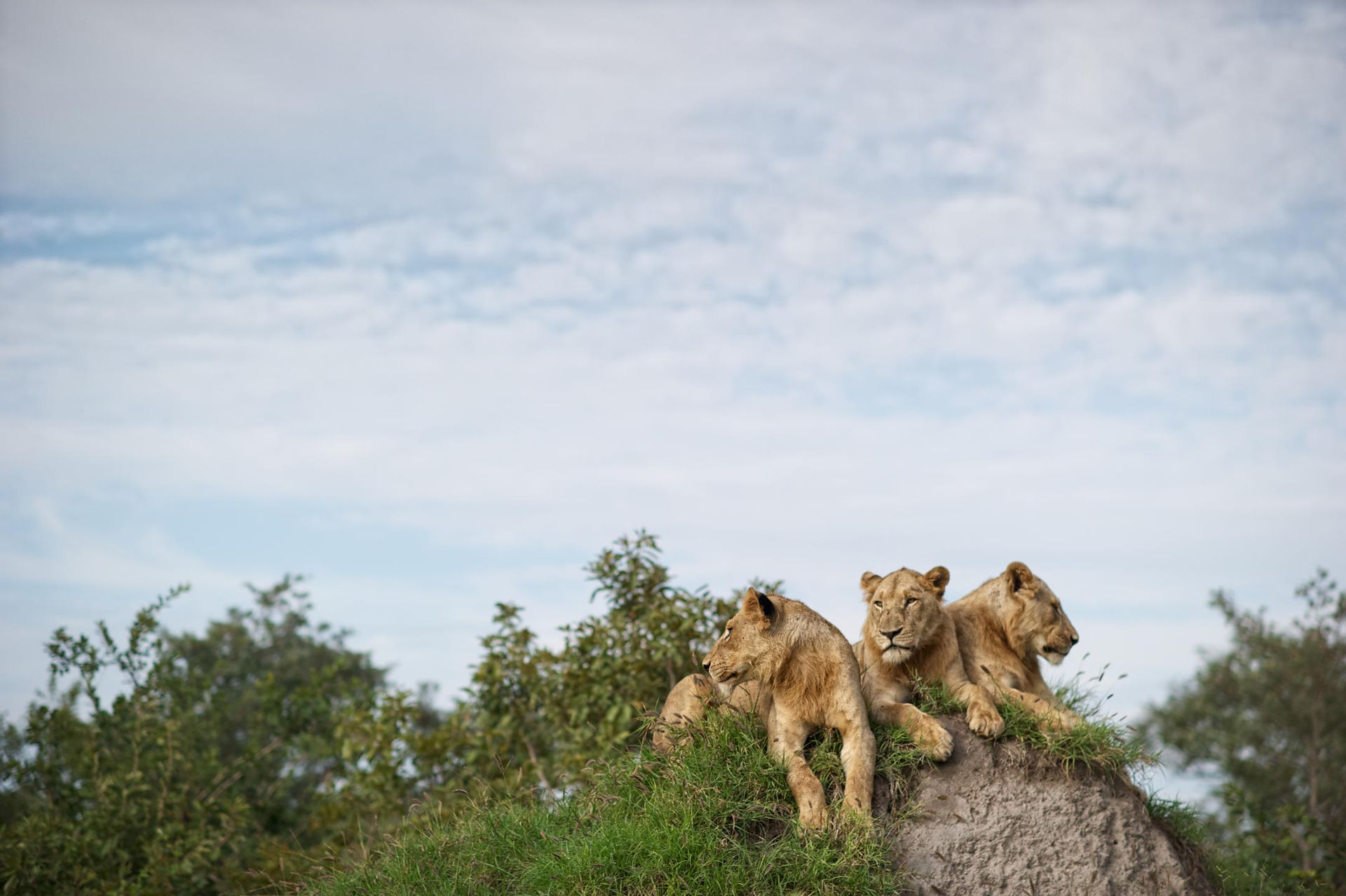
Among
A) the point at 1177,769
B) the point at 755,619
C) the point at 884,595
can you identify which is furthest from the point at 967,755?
the point at 1177,769

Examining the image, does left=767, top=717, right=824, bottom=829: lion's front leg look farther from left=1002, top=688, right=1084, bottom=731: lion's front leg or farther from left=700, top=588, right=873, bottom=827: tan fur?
left=1002, top=688, right=1084, bottom=731: lion's front leg

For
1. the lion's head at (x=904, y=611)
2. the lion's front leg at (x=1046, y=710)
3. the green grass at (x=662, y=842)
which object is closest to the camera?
the green grass at (x=662, y=842)

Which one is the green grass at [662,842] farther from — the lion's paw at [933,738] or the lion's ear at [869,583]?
the lion's ear at [869,583]

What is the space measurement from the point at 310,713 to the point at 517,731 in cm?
463

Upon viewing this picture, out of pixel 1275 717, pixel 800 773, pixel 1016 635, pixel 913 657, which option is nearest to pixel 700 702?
pixel 800 773

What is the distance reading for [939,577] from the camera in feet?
23.6

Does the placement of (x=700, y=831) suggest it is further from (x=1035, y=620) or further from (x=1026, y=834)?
(x=1035, y=620)

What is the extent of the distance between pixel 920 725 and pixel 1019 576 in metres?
1.32

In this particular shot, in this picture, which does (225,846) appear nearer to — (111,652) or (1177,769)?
(111,652)

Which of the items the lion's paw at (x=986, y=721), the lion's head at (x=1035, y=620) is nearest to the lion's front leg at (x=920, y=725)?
the lion's paw at (x=986, y=721)

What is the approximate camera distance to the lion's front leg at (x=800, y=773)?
653 centimetres

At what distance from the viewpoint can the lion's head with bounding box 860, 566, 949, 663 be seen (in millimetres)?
7000

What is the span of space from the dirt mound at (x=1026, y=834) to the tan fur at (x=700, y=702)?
1.11 metres

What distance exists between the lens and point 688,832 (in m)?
6.56
